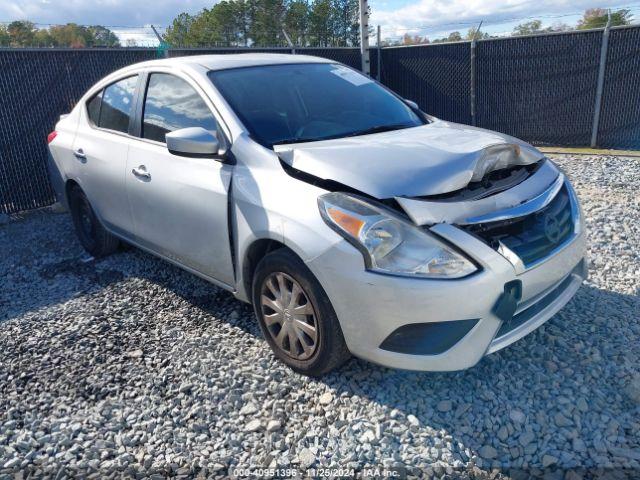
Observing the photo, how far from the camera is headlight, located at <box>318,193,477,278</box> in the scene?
2465mm

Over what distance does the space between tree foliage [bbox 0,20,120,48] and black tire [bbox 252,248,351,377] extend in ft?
21.8

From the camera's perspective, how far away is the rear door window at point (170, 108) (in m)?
3.52

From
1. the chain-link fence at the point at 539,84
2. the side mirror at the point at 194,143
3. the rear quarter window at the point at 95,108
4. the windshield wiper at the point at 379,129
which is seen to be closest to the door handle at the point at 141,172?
the side mirror at the point at 194,143

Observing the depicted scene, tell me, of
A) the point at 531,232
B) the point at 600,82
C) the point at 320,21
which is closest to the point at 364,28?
the point at 600,82

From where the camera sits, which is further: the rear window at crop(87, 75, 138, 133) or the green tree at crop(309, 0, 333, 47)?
the green tree at crop(309, 0, 333, 47)

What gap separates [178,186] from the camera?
11.6 feet

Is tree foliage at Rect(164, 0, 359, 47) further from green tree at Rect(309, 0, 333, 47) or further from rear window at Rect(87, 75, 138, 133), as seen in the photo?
rear window at Rect(87, 75, 138, 133)

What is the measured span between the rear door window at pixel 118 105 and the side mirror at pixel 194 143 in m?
1.27

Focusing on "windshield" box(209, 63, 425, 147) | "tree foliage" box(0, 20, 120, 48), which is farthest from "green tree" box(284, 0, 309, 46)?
"windshield" box(209, 63, 425, 147)

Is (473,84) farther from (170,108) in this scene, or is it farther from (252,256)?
(252,256)

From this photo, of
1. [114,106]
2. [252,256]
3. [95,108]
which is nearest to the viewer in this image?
[252,256]

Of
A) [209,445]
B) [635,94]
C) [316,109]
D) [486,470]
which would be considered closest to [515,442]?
[486,470]

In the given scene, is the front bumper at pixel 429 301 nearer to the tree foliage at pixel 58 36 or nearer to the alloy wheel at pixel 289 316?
the alloy wheel at pixel 289 316

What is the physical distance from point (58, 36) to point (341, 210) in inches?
1761
